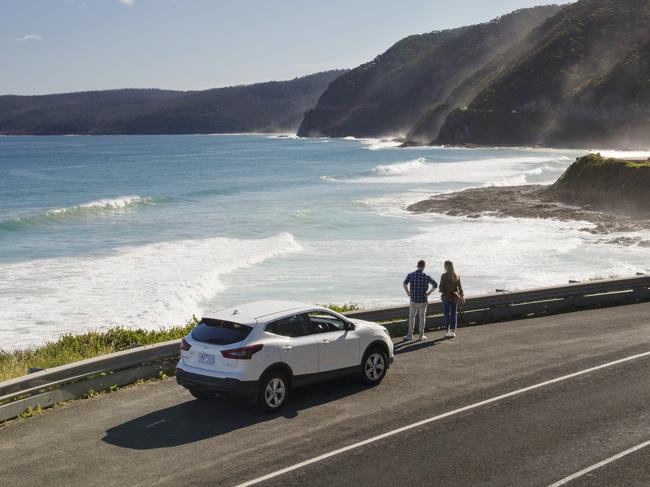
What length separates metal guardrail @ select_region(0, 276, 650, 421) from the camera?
36.6ft

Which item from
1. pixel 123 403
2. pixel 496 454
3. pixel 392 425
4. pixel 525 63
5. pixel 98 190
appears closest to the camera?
pixel 496 454

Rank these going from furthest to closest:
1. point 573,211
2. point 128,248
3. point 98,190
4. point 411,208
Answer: point 98,190
point 411,208
point 573,211
point 128,248

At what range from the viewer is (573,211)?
50.7m

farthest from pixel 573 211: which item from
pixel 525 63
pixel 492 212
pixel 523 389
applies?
pixel 525 63

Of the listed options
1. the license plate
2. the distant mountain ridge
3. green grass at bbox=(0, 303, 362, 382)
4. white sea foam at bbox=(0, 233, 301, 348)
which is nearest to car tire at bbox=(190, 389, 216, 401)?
the license plate

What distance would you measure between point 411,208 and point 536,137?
389 ft

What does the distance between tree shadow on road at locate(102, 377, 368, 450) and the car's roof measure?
1.33 meters

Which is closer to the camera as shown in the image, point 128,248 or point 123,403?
point 123,403

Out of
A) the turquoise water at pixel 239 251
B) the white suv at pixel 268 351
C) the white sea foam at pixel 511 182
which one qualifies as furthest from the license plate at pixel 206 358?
the white sea foam at pixel 511 182

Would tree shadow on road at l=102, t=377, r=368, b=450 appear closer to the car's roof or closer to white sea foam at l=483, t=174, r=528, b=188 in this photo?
the car's roof

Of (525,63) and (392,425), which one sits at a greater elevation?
(525,63)

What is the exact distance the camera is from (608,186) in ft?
172

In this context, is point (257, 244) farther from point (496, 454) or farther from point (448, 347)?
point (496, 454)

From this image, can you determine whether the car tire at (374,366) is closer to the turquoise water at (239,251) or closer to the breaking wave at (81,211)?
the turquoise water at (239,251)
